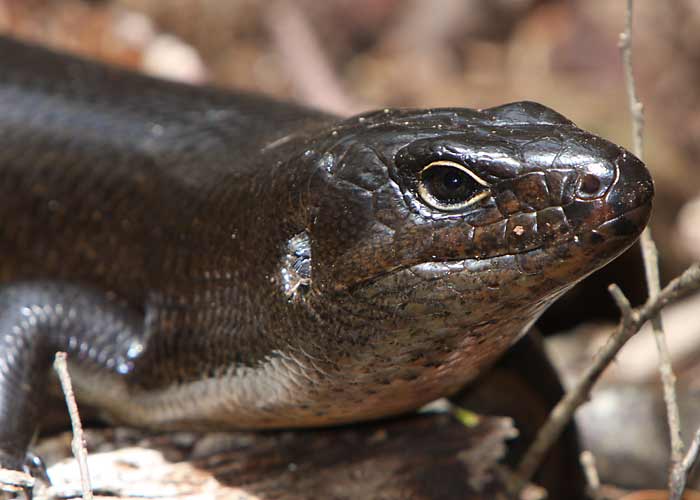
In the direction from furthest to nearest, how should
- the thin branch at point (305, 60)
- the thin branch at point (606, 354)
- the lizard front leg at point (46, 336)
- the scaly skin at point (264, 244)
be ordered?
the thin branch at point (305, 60)
the lizard front leg at point (46, 336)
the thin branch at point (606, 354)
the scaly skin at point (264, 244)

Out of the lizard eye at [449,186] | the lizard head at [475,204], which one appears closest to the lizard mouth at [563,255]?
the lizard head at [475,204]

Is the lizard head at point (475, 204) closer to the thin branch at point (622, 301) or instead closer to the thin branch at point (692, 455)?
the thin branch at point (622, 301)

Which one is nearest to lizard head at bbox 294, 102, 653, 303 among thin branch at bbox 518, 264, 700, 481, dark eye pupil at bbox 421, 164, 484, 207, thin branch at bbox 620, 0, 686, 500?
dark eye pupil at bbox 421, 164, 484, 207

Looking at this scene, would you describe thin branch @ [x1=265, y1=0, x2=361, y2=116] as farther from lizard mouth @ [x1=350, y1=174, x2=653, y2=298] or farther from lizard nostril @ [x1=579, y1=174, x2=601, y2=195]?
lizard nostril @ [x1=579, y1=174, x2=601, y2=195]

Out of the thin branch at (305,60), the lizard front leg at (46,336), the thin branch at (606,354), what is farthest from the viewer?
the thin branch at (305,60)

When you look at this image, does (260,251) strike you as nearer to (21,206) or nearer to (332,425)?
(332,425)

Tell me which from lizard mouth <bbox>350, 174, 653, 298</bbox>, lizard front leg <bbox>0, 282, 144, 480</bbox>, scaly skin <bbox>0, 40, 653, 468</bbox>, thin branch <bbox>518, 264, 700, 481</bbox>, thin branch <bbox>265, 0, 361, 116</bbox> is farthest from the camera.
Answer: thin branch <bbox>265, 0, 361, 116</bbox>
